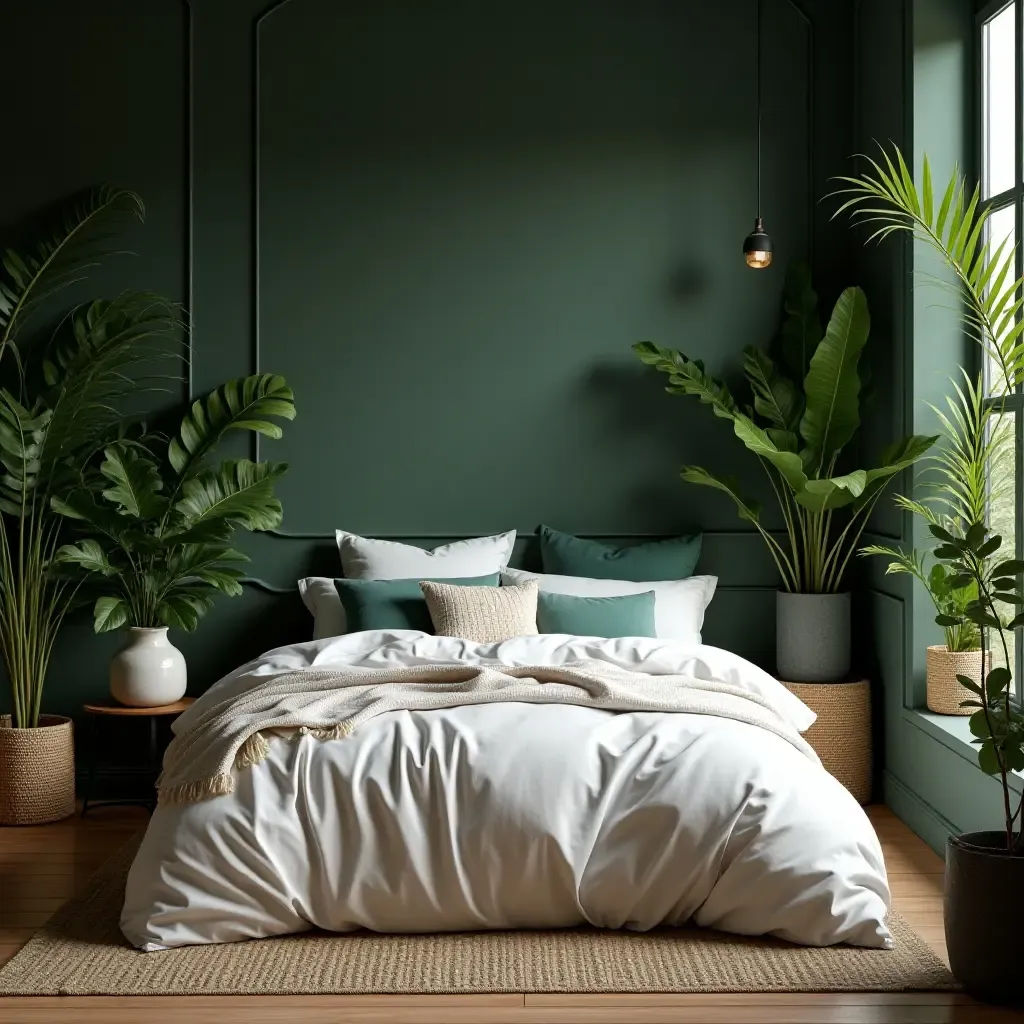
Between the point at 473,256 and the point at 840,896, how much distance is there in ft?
9.80

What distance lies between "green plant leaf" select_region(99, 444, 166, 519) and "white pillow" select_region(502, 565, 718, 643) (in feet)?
4.41

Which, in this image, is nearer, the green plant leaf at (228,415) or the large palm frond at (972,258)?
the large palm frond at (972,258)

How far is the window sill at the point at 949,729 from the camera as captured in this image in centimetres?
381

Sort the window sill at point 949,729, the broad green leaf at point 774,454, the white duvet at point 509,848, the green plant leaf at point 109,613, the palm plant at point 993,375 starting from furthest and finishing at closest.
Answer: the broad green leaf at point 774,454 → the green plant leaf at point 109,613 → the window sill at point 949,729 → the white duvet at point 509,848 → the palm plant at point 993,375

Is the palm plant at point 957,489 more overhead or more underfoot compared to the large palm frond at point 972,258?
more underfoot

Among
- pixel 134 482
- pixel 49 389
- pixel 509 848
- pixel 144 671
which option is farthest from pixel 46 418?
pixel 509 848

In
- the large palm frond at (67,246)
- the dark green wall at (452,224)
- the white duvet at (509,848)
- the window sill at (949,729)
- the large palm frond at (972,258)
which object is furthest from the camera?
the dark green wall at (452,224)

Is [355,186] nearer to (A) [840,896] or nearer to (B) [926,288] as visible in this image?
(B) [926,288]

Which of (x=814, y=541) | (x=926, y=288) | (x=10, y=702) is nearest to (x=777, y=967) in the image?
(x=814, y=541)

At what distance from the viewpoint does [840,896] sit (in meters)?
3.04

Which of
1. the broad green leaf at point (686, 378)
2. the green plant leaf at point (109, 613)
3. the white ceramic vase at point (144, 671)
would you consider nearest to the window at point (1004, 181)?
the broad green leaf at point (686, 378)

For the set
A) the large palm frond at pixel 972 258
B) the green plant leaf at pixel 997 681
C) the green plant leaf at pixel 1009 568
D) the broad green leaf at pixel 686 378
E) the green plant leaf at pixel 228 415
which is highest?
the large palm frond at pixel 972 258

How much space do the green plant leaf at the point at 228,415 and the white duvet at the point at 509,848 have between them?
74.7 inches

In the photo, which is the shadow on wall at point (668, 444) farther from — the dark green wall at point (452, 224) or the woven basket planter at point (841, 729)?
the woven basket planter at point (841, 729)
